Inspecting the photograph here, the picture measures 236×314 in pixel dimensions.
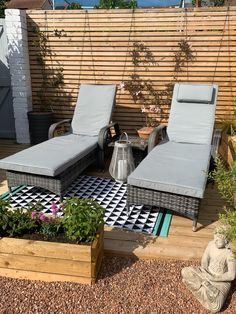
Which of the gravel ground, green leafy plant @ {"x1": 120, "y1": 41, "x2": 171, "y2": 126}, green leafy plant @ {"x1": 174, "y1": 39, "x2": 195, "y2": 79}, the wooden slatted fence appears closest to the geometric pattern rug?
the gravel ground

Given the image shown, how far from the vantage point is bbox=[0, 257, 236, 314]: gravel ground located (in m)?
2.18

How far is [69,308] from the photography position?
2.19 m

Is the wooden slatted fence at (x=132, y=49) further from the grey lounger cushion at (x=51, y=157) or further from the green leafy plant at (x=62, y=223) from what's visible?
the green leafy plant at (x=62, y=223)

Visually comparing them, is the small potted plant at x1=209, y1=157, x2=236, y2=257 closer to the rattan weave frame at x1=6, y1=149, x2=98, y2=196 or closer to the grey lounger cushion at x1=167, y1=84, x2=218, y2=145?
the grey lounger cushion at x1=167, y1=84, x2=218, y2=145

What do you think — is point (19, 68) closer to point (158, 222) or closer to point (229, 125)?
point (229, 125)

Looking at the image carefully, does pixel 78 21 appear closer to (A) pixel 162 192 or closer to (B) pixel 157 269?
(A) pixel 162 192

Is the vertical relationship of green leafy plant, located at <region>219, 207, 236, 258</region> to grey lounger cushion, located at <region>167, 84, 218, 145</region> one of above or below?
below

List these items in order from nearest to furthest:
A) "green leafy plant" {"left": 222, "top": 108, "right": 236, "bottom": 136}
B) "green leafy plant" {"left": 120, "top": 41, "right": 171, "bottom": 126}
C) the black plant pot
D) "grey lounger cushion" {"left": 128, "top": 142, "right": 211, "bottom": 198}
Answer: "grey lounger cushion" {"left": 128, "top": 142, "right": 211, "bottom": 198} → "green leafy plant" {"left": 222, "top": 108, "right": 236, "bottom": 136} → "green leafy plant" {"left": 120, "top": 41, "right": 171, "bottom": 126} → the black plant pot

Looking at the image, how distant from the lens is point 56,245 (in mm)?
2311

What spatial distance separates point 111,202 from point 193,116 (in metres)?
1.93

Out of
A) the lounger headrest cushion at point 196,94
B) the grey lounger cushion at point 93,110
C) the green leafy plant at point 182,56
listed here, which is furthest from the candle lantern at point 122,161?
the green leafy plant at point 182,56

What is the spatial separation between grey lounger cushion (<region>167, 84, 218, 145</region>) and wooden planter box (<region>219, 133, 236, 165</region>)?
1.27 feet

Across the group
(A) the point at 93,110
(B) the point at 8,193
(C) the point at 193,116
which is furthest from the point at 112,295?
(A) the point at 93,110

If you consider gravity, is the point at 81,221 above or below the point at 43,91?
below
